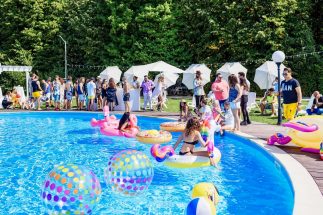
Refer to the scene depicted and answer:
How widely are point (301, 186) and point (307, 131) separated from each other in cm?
301

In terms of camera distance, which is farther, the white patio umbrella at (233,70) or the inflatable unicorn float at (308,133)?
the white patio umbrella at (233,70)

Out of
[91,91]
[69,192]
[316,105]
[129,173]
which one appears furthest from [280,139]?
[91,91]

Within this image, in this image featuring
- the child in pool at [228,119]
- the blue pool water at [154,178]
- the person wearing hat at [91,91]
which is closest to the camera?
the blue pool water at [154,178]

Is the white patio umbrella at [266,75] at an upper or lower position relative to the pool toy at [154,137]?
upper

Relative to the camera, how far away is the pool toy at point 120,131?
12619mm

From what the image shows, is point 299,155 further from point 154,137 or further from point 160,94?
point 160,94

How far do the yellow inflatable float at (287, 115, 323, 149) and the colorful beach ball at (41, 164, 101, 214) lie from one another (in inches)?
224

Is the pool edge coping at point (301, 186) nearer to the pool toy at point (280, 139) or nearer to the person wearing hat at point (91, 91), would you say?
the pool toy at point (280, 139)

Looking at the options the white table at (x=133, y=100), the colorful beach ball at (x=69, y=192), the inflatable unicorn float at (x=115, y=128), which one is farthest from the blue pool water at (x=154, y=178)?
the white table at (x=133, y=100)

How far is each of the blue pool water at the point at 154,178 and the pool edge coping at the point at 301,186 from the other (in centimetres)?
18

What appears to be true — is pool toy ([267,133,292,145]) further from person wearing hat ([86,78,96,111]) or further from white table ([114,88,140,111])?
person wearing hat ([86,78,96,111])

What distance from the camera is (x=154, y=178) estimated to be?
8023 mm

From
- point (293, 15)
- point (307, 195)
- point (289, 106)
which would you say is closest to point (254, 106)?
point (289, 106)

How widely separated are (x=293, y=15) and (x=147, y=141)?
76.8 ft
